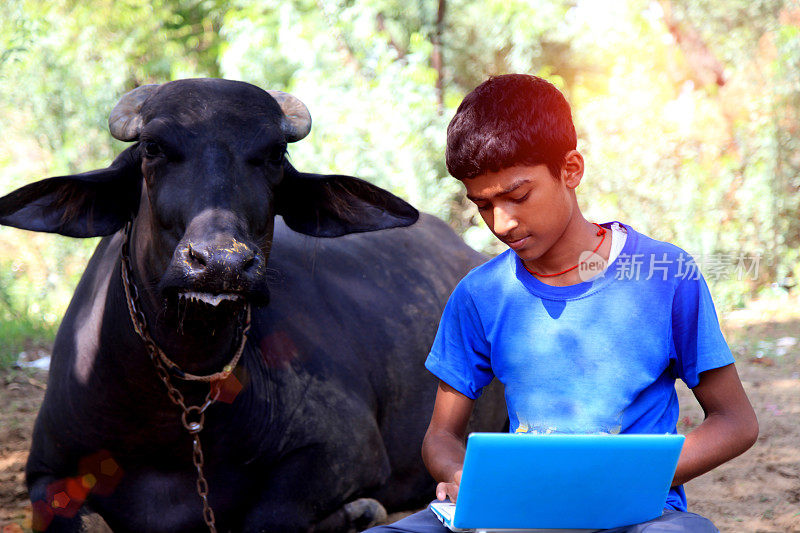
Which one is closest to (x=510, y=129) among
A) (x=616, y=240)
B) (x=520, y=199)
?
(x=520, y=199)

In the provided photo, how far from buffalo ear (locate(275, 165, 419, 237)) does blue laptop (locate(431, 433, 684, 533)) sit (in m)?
1.52

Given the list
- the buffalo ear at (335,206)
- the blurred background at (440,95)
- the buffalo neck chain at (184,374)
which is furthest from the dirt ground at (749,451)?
the buffalo ear at (335,206)

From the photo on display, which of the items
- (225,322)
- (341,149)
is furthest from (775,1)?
(225,322)

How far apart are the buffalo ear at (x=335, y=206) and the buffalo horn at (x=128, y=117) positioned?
1.76ft

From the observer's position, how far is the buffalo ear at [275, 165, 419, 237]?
3.10 meters

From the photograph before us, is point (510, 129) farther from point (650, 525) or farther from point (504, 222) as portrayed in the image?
point (650, 525)

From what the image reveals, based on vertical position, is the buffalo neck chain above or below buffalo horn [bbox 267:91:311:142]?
below

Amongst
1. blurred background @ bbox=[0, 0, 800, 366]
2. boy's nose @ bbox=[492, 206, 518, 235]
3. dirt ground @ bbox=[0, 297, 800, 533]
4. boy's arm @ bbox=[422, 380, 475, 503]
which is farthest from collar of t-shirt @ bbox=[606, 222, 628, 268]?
blurred background @ bbox=[0, 0, 800, 366]

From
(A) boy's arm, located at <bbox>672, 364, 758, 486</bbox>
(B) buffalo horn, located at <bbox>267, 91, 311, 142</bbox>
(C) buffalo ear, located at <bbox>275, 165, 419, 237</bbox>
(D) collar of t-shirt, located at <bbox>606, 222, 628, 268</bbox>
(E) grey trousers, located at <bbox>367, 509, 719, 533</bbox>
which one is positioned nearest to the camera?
(E) grey trousers, located at <bbox>367, 509, 719, 533</bbox>

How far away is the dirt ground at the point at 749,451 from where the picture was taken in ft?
12.2

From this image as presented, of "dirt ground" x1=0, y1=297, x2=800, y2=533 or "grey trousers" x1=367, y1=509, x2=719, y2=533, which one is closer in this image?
"grey trousers" x1=367, y1=509, x2=719, y2=533

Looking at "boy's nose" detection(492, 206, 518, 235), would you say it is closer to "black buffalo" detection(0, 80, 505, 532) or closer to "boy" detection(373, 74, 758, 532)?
"boy" detection(373, 74, 758, 532)

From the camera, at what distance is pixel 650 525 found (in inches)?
68.5

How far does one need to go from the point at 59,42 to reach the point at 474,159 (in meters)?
9.89
